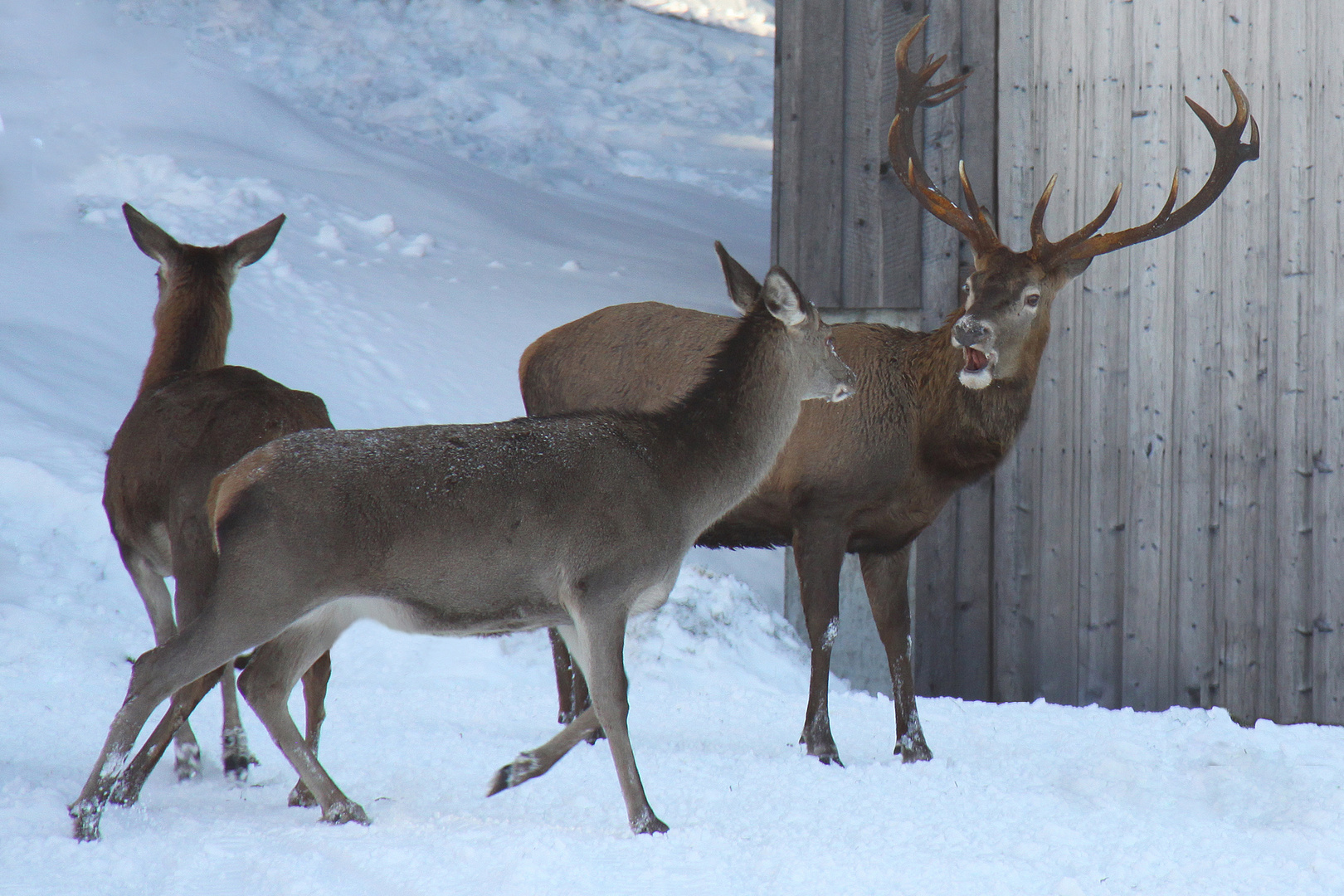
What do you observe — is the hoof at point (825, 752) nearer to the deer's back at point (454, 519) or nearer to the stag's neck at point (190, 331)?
the deer's back at point (454, 519)

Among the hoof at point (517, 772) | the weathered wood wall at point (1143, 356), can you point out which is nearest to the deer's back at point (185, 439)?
the hoof at point (517, 772)

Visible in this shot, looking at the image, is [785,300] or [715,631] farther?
[715,631]

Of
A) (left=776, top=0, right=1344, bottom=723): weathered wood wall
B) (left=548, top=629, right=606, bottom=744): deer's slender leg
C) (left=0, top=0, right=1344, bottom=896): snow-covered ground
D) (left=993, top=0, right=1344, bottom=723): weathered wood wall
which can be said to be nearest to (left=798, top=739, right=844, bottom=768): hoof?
(left=0, top=0, right=1344, bottom=896): snow-covered ground

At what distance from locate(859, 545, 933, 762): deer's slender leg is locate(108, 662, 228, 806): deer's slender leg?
2.94 m

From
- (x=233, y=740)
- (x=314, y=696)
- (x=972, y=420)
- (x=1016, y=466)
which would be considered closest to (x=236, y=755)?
(x=233, y=740)

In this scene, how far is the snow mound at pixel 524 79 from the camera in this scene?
18.5 meters

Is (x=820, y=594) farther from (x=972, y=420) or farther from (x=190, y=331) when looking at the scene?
(x=190, y=331)

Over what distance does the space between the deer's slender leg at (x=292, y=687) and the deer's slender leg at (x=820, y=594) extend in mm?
2262

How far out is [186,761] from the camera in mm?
4918

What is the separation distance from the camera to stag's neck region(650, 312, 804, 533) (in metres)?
4.62

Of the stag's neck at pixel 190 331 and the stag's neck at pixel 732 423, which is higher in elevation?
the stag's neck at pixel 190 331

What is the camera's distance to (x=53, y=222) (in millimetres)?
12086

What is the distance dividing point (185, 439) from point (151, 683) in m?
1.12

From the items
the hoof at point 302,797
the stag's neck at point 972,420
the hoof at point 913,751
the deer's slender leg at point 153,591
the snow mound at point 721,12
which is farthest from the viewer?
the snow mound at point 721,12
